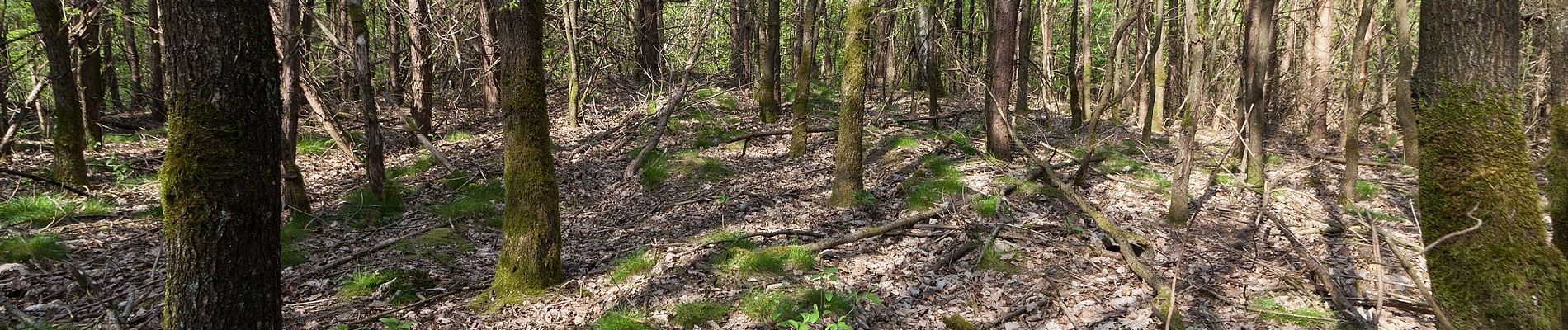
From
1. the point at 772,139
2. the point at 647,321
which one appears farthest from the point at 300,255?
the point at 772,139

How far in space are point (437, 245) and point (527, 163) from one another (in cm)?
266

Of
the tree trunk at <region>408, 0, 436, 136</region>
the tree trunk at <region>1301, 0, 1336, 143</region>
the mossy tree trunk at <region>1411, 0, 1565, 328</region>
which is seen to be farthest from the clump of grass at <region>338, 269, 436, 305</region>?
the tree trunk at <region>1301, 0, 1336, 143</region>

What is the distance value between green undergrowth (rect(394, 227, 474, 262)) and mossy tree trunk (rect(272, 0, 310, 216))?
1.51 m

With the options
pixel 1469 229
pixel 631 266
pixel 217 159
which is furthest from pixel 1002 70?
pixel 217 159

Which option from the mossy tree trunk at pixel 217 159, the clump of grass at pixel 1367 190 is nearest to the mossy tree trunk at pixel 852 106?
the mossy tree trunk at pixel 217 159

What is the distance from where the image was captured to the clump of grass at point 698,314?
555 cm

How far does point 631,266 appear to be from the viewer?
6812 mm

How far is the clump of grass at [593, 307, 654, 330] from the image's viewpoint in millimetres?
5418

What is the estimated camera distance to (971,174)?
371 inches

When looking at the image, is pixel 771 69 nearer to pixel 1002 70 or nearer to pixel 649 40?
pixel 649 40

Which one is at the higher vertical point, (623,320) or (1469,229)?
(1469,229)

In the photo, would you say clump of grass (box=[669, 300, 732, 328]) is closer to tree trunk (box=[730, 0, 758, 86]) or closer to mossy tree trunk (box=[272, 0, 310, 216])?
mossy tree trunk (box=[272, 0, 310, 216])

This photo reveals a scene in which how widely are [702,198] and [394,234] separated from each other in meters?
3.58

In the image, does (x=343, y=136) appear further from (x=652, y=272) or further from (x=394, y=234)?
(x=652, y=272)
